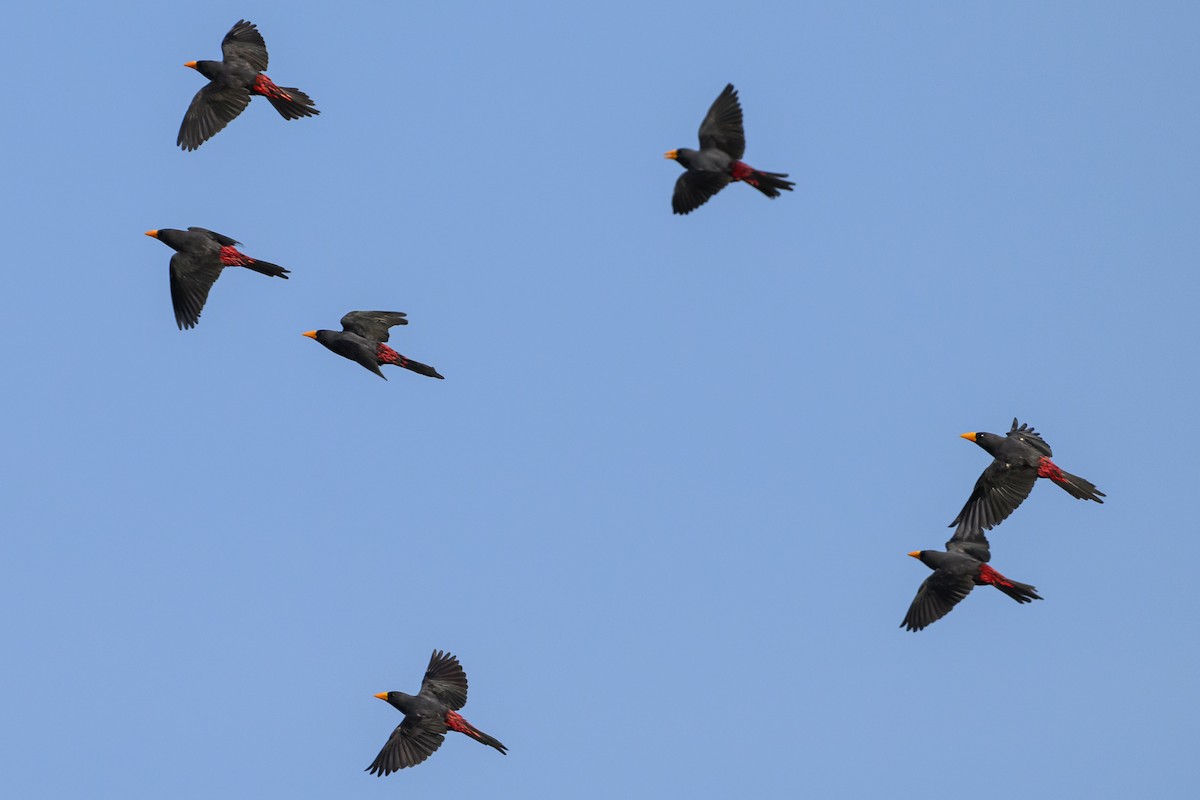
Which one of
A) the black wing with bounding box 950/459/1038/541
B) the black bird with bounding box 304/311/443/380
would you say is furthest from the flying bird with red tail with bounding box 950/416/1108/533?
the black bird with bounding box 304/311/443/380

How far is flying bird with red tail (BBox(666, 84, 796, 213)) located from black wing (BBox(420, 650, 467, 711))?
9.08 m

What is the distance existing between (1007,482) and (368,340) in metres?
10.8

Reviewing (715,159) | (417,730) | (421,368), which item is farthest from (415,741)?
(715,159)

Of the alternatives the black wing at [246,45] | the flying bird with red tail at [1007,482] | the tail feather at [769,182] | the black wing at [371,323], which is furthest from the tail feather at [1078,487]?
the black wing at [246,45]

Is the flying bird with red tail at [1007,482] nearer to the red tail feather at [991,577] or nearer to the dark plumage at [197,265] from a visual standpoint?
the red tail feather at [991,577]

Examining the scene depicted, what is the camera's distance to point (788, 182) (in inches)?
1078

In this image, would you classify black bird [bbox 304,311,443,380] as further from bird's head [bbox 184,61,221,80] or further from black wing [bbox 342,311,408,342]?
bird's head [bbox 184,61,221,80]

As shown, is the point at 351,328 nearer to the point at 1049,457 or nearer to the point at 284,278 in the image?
the point at 284,278

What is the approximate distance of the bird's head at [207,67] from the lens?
31156mm

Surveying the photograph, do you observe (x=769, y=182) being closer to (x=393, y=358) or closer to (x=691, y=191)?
(x=691, y=191)

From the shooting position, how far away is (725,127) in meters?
28.2

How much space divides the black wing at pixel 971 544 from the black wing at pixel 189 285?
12.7 m

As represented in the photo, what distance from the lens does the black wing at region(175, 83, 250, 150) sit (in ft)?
102

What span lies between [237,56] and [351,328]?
4.88 m
